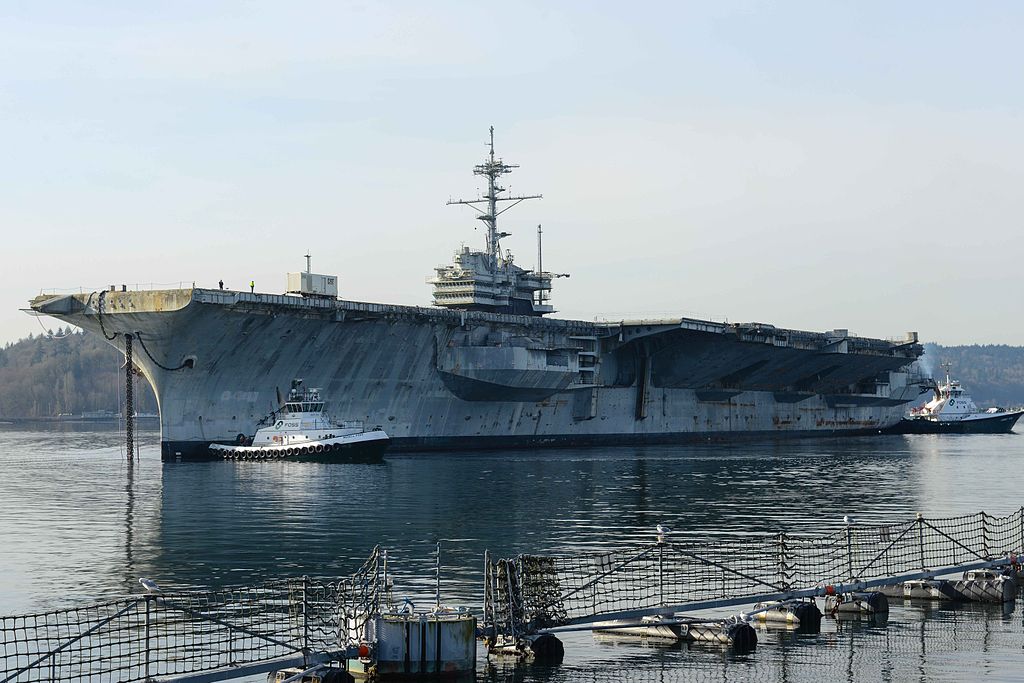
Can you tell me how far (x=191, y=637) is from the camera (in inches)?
560

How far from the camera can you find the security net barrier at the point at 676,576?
1385 centimetres

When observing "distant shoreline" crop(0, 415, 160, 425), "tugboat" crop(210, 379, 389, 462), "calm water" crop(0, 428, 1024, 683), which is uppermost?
"tugboat" crop(210, 379, 389, 462)

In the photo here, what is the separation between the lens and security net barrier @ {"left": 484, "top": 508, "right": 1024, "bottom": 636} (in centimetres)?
1385

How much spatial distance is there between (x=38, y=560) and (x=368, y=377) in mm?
22981

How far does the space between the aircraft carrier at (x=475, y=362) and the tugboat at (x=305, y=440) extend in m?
0.70

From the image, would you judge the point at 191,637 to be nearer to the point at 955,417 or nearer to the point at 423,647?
the point at 423,647

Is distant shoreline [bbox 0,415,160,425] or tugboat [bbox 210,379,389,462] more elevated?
tugboat [bbox 210,379,389,462]

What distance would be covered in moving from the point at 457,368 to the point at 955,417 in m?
51.0

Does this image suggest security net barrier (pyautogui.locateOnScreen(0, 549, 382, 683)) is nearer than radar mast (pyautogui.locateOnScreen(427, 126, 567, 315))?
Yes

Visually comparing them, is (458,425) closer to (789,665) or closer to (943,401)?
(789,665)

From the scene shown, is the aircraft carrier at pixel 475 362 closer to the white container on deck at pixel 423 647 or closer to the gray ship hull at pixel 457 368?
the gray ship hull at pixel 457 368

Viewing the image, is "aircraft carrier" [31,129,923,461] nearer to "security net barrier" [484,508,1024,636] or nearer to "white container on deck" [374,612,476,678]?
"security net barrier" [484,508,1024,636]

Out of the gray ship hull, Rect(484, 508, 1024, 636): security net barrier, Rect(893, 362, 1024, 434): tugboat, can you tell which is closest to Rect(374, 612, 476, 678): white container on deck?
Rect(484, 508, 1024, 636): security net barrier

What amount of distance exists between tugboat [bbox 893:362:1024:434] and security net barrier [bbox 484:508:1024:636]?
61652 mm
